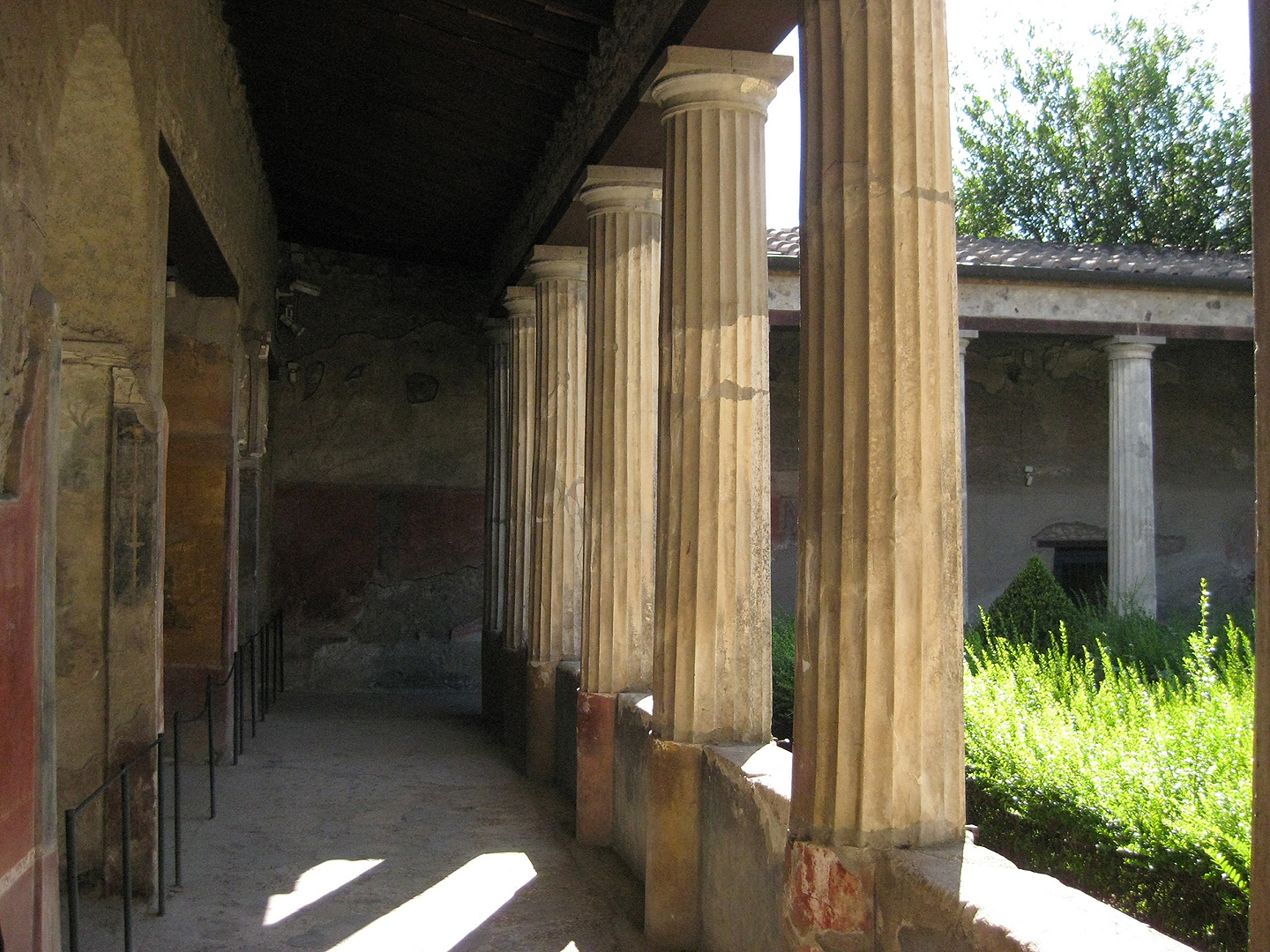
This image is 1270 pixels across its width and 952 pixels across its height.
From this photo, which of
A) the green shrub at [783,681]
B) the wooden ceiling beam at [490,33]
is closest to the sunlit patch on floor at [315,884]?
the green shrub at [783,681]

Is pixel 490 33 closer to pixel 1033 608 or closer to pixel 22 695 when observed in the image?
pixel 22 695

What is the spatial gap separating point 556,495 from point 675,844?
3533 mm

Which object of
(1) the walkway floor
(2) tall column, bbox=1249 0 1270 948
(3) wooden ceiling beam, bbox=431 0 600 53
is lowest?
(1) the walkway floor

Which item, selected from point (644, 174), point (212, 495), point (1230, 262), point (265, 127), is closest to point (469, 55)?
point (644, 174)

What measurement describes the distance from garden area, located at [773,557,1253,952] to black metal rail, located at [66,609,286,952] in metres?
3.39

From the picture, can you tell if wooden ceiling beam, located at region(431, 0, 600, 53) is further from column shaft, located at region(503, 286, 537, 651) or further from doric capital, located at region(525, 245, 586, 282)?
column shaft, located at region(503, 286, 537, 651)

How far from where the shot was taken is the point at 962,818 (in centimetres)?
310

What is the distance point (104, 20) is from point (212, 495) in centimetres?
428

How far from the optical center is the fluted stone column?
12.2m

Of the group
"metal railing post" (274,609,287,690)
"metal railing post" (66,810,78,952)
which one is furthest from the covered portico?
"metal railing post" (274,609,287,690)

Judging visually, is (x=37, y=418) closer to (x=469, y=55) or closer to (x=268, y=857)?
(x=268, y=857)

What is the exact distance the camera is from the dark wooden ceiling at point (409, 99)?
6.48 meters

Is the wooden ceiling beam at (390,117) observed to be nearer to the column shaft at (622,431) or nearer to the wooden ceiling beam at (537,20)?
the wooden ceiling beam at (537,20)

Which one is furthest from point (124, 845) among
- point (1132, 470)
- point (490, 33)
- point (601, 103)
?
point (1132, 470)
